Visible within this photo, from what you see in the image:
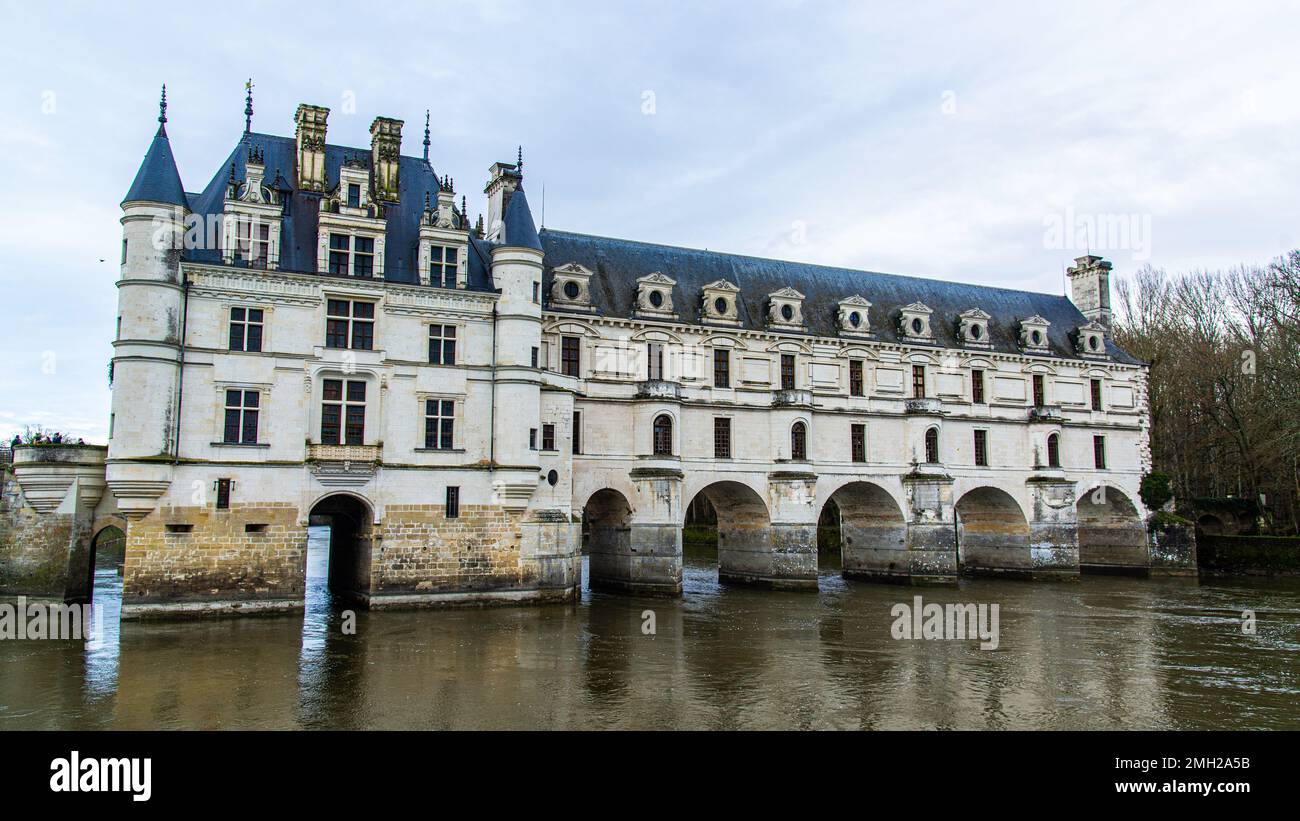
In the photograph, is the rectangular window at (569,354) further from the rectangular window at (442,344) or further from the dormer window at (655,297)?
the rectangular window at (442,344)

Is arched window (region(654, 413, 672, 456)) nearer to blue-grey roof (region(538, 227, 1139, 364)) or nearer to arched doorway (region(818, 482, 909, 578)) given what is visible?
blue-grey roof (region(538, 227, 1139, 364))

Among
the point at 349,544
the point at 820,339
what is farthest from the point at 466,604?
the point at 820,339

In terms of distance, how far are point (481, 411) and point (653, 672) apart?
41.3 ft

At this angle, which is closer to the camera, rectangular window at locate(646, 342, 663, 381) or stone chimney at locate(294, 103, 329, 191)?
stone chimney at locate(294, 103, 329, 191)

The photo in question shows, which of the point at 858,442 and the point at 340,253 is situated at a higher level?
the point at 340,253

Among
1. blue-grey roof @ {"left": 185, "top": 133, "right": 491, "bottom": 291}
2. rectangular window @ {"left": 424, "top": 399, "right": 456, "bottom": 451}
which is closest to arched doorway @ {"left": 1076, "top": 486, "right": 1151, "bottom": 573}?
rectangular window @ {"left": 424, "top": 399, "right": 456, "bottom": 451}

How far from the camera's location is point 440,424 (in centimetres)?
2925

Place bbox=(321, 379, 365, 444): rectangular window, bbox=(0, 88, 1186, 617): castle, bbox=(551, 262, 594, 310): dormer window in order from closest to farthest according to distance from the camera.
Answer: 1. bbox=(0, 88, 1186, 617): castle
2. bbox=(321, 379, 365, 444): rectangular window
3. bbox=(551, 262, 594, 310): dormer window

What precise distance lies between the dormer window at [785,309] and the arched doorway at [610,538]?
34.9ft

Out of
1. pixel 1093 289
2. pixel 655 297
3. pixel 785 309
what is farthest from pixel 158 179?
pixel 1093 289

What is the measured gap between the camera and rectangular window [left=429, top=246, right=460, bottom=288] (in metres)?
29.7

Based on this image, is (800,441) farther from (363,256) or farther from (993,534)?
(363,256)

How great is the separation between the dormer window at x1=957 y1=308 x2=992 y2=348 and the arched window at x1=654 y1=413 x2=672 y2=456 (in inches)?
664

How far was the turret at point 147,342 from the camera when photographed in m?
25.2
